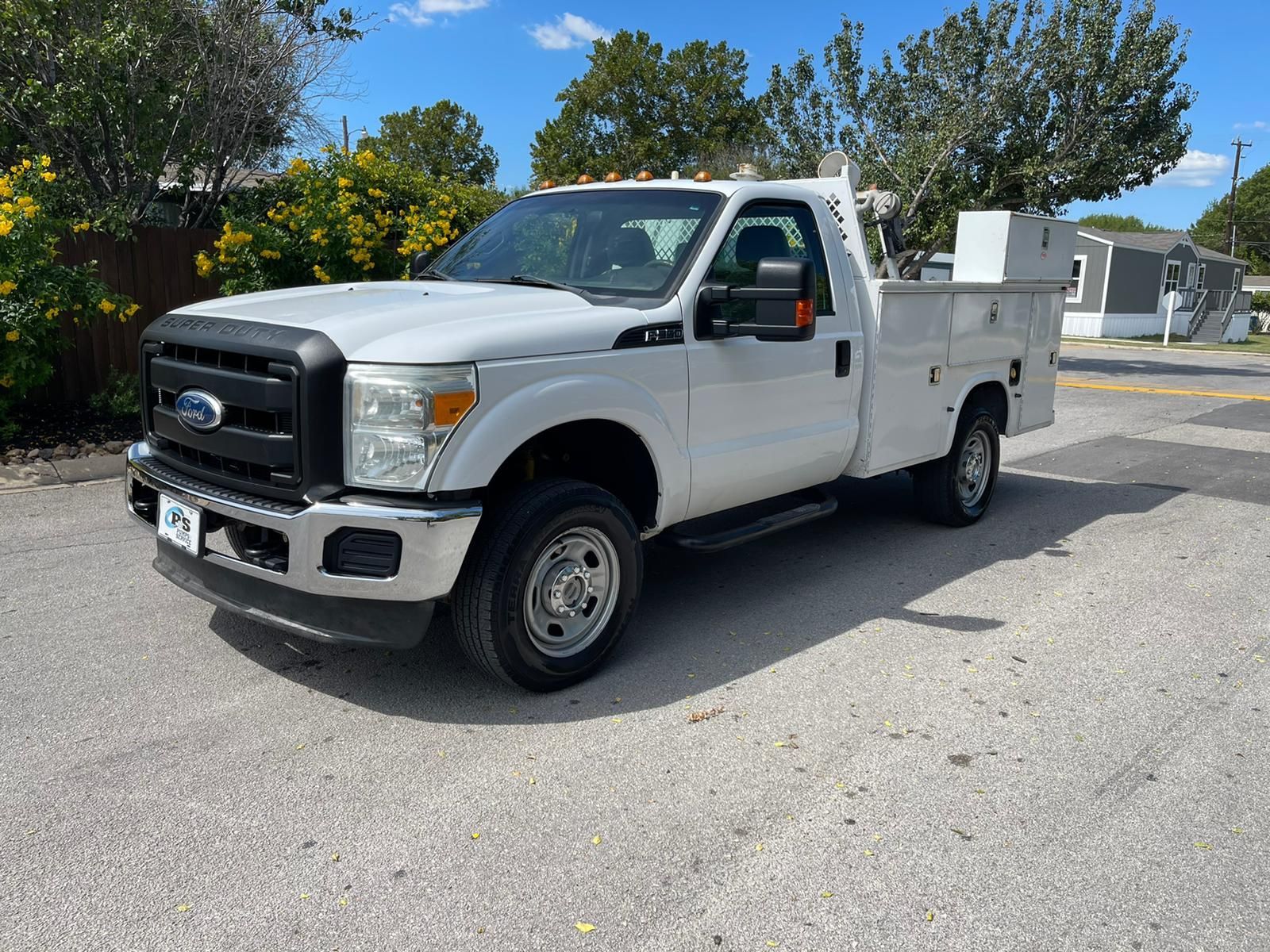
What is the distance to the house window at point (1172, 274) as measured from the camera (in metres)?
40.2

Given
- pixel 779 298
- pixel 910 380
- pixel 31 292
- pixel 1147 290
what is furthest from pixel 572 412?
pixel 1147 290

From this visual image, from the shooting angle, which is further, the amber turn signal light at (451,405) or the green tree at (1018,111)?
the green tree at (1018,111)

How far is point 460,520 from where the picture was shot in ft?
11.5

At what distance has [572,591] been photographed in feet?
13.5

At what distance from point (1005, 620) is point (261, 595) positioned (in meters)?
3.56

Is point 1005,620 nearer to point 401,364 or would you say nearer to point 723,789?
point 723,789

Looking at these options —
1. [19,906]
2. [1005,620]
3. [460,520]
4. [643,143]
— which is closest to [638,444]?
[460,520]

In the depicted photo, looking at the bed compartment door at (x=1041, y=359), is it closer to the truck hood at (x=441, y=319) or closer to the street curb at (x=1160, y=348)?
the truck hood at (x=441, y=319)

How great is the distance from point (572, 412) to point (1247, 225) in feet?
298

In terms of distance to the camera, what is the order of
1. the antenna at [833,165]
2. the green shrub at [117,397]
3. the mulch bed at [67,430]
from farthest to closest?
the green shrub at [117,397], the mulch bed at [67,430], the antenna at [833,165]

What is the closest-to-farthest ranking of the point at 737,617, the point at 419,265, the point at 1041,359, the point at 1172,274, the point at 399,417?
1. the point at 399,417
2. the point at 737,617
3. the point at 419,265
4. the point at 1041,359
5. the point at 1172,274

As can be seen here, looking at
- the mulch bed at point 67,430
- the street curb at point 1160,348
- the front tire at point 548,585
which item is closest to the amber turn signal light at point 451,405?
the front tire at point 548,585

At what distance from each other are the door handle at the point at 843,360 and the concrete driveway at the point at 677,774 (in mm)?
1194

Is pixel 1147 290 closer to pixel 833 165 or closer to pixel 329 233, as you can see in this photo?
pixel 329 233
